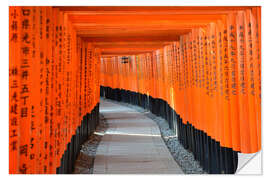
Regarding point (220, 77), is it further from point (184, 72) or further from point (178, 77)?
point (178, 77)

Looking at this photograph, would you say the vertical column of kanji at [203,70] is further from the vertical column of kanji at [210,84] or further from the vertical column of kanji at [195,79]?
the vertical column of kanji at [195,79]

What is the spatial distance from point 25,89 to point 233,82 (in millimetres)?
2830

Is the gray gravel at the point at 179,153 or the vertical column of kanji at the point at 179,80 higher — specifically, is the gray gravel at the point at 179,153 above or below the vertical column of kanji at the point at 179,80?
below

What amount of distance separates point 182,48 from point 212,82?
224 cm

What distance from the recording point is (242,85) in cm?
354

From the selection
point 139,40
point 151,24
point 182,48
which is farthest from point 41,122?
point 139,40

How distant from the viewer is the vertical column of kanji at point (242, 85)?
3.46m

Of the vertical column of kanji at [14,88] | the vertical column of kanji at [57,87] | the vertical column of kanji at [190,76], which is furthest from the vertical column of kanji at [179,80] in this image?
the vertical column of kanji at [14,88]

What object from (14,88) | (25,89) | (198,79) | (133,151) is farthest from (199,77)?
(14,88)

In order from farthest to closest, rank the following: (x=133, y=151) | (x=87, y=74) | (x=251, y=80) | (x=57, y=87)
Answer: (x=87, y=74) < (x=133, y=151) < (x=57, y=87) < (x=251, y=80)

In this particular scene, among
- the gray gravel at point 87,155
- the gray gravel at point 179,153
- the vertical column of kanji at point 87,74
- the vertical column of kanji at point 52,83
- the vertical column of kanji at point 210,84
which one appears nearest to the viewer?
the vertical column of kanji at point 52,83

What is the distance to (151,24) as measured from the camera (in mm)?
5004

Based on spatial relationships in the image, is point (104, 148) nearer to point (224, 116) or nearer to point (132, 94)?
point (224, 116)

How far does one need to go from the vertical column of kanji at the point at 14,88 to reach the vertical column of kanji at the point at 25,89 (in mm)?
76
